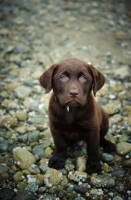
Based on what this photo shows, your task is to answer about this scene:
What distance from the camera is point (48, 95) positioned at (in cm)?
550

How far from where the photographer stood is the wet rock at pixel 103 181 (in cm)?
350

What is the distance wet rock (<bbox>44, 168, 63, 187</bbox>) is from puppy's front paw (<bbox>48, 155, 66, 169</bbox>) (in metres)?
0.08

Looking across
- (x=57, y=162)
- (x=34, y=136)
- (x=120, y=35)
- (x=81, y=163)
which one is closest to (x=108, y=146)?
(x=81, y=163)

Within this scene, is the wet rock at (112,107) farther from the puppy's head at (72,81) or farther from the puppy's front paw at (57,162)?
the puppy's head at (72,81)

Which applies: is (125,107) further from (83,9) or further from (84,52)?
(83,9)

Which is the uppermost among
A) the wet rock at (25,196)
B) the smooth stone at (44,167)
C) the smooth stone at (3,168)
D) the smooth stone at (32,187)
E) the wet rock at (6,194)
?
the wet rock at (25,196)

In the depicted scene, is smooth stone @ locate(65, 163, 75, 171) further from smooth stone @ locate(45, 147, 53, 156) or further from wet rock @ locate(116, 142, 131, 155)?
wet rock @ locate(116, 142, 131, 155)

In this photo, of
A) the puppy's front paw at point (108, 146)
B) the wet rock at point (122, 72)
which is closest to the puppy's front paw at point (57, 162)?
the puppy's front paw at point (108, 146)

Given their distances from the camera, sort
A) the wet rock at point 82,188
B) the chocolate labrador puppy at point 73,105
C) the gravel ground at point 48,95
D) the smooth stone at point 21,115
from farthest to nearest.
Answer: the smooth stone at point 21,115
the gravel ground at point 48,95
the wet rock at point 82,188
the chocolate labrador puppy at point 73,105

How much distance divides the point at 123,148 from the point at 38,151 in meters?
1.29

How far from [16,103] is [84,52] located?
8.87ft

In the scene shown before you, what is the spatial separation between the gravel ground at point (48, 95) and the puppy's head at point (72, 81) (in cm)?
116

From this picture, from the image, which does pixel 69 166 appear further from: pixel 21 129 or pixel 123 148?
pixel 21 129

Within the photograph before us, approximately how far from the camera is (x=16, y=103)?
5.19 metres
